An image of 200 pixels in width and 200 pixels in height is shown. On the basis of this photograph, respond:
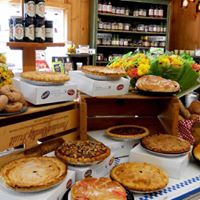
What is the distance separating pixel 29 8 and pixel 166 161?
109cm

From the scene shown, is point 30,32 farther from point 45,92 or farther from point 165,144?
point 165,144

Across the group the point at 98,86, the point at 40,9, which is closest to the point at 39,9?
the point at 40,9

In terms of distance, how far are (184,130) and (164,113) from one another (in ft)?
0.56

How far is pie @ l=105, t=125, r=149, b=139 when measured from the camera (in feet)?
5.36

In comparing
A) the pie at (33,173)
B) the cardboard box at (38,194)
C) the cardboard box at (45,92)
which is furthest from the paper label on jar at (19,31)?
the cardboard box at (38,194)

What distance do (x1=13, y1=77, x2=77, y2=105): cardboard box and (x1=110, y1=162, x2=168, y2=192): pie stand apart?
1.50 feet

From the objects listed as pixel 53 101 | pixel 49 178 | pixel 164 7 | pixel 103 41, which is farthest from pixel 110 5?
pixel 49 178

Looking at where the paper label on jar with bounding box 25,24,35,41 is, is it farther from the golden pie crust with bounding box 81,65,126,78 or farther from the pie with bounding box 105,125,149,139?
the pie with bounding box 105,125,149,139

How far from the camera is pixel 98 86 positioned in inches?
62.9

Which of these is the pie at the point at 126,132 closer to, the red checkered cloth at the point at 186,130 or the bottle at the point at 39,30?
the red checkered cloth at the point at 186,130

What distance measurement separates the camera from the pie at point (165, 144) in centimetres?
145

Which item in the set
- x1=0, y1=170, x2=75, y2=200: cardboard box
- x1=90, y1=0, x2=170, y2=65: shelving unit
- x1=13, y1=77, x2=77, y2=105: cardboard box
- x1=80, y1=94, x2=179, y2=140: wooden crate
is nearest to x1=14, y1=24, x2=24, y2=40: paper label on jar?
x1=13, y1=77, x2=77, y2=105: cardboard box

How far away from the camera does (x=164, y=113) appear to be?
1919mm

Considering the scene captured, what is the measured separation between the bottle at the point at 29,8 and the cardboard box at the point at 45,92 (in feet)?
1.17
